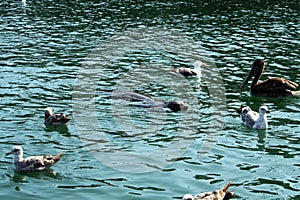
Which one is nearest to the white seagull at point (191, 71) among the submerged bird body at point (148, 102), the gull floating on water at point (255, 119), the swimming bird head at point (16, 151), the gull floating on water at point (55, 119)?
the submerged bird body at point (148, 102)

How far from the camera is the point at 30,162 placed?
15.8m

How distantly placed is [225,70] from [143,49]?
5.55 m

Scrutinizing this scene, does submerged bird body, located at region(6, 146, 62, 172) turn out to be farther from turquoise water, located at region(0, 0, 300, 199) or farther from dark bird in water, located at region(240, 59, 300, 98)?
dark bird in water, located at region(240, 59, 300, 98)

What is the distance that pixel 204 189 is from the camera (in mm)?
15000

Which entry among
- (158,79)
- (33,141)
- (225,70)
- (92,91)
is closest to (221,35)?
(225,70)

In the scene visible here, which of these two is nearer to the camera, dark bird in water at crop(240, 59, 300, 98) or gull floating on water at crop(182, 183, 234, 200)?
gull floating on water at crop(182, 183, 234, 200)

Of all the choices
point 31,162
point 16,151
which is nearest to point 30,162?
point 31,162

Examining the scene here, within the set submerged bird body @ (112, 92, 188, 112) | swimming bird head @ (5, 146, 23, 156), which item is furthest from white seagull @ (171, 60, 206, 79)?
swimming bird head @ (5, 146, 23, 156)

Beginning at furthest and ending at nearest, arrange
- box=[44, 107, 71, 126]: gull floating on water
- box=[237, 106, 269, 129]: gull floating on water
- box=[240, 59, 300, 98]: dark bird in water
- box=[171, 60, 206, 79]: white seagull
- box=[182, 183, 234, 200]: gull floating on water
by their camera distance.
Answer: box=[171, 60, 206, 79]: white seagull → box=[240, 59, 300, 98]: dark bird in water → box=[237, 106, 269, 129]: gull floating on water → box=[44, 107, 71, 126]: gull floating on water → box=[182, 183, 234, 200]: gull floating on water

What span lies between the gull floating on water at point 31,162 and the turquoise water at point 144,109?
0.24 metres

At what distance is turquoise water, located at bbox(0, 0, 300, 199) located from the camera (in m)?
15.5

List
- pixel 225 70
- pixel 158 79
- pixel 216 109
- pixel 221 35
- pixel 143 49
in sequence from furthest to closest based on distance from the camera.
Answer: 1. pixel 221 35
2. pixel 143 49
3. pixel 225 70
4. pixel 158 79
5. pixel 216 109

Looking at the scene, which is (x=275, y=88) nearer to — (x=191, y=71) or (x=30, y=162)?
(x=191, y=71)

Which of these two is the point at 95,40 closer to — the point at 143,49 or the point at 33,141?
the point at 143,49
